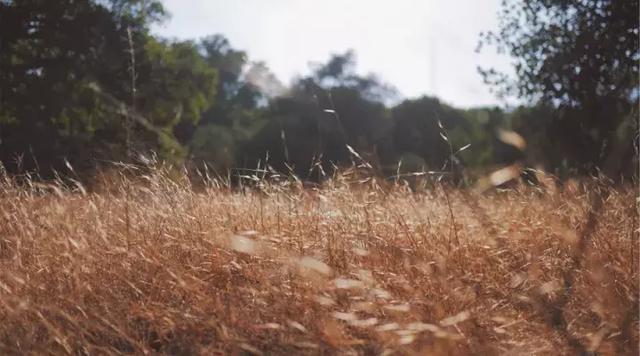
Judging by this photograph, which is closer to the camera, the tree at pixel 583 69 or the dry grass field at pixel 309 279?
the dry grass field at pixel 309 279

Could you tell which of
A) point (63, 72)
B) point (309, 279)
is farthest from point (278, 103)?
point (309, 279)

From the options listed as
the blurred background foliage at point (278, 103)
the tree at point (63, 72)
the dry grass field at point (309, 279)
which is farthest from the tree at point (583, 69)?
the tree at point (63, 72)

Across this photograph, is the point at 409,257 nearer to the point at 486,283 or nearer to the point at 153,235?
the point at 486,283

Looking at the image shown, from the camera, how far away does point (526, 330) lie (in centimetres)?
261

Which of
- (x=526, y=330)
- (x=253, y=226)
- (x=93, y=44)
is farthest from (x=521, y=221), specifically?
(x=93, y=44)

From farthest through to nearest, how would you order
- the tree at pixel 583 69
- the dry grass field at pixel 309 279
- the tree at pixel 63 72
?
the tree at pixel 63 72 < the tree at pixel 583 69 < the dry grass field at pixel 309 279

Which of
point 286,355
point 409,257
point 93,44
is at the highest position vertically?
point 93,44

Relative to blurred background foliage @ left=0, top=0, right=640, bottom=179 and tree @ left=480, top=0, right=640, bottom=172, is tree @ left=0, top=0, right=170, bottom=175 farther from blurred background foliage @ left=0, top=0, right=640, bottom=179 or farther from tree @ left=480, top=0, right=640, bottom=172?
tree @ left=480, top=0, right=640, bottom=172

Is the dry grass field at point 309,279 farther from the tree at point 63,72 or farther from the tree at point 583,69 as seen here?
the tree at point 63,72

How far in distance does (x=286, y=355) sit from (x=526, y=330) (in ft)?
3.63

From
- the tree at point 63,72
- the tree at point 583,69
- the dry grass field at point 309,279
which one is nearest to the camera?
the dry grass field at point 309,279

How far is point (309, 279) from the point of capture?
9.11 ft

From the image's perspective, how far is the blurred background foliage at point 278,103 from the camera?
871 cm

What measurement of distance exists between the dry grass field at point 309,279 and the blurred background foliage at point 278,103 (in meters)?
1.48
